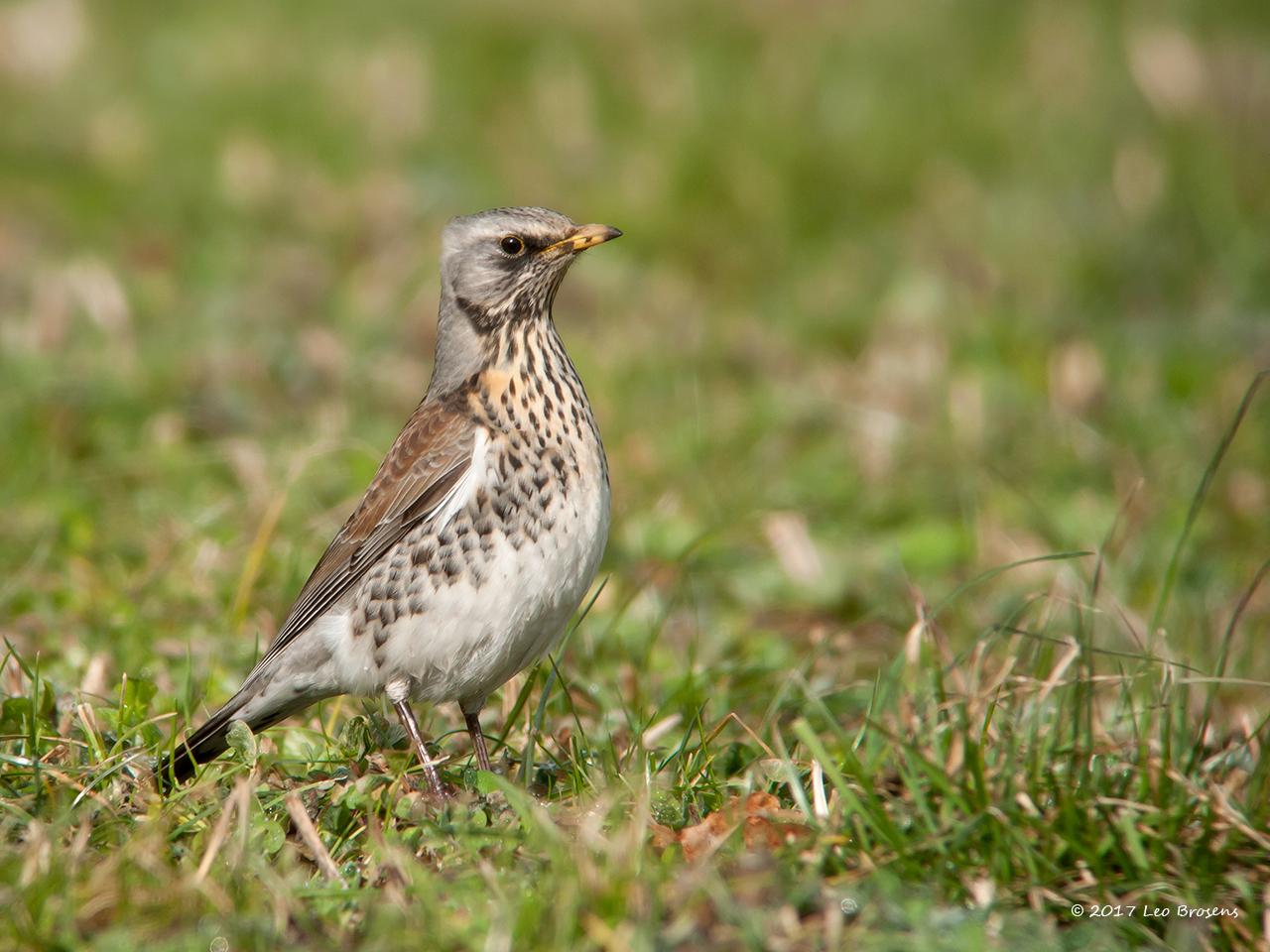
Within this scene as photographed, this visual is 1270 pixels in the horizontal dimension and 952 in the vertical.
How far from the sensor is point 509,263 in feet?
16.0

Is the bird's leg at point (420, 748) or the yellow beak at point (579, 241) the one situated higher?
the yellow beak at point (579, 241)

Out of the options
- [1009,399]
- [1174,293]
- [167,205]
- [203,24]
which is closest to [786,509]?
[1009,399]

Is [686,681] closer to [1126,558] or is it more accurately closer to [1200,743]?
[1200,743]

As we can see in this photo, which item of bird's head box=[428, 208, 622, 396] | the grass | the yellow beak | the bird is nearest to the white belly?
the bird

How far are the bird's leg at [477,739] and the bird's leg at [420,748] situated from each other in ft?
0.44

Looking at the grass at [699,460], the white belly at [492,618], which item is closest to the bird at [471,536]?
the white belly at [492,618]

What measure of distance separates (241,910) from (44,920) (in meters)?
0.38

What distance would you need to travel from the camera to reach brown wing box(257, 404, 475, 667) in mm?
4512

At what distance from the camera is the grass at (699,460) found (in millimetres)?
3551

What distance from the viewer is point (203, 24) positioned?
505 inches

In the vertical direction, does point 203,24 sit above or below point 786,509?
above

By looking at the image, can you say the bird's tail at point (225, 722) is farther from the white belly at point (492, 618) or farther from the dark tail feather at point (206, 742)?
the white belly at point (492, 618)

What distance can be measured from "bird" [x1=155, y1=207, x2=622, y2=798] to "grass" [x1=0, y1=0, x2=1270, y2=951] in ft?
0.57

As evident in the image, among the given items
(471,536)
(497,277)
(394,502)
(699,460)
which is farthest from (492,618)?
(699,460)
